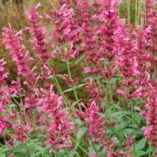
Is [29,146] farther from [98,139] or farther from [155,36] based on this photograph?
[155,36]

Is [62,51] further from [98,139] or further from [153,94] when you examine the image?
[153,94]

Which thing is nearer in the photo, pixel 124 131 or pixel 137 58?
pixel 137 58

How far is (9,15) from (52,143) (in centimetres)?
494

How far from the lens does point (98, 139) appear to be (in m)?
2.94

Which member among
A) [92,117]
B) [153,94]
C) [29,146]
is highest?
[153,94]

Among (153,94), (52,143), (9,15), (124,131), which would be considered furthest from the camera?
(9,15)

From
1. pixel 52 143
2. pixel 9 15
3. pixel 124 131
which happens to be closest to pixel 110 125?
pixel 124 131

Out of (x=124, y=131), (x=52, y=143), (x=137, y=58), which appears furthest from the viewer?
(x=124, y=131)

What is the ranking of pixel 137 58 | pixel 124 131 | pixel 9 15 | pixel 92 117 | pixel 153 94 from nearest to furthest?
pixel 153 94 → pixel 92 117 → pixel 137 58 → pixel 124 131 → pixel 9 15

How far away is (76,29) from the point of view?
3.84 metres

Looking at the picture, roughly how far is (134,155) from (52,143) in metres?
0.59

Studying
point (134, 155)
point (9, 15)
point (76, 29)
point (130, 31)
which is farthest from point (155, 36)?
point (9, 15)

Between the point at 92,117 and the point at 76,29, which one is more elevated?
the point at 76,29

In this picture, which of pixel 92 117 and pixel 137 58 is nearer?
pixel 92 117
